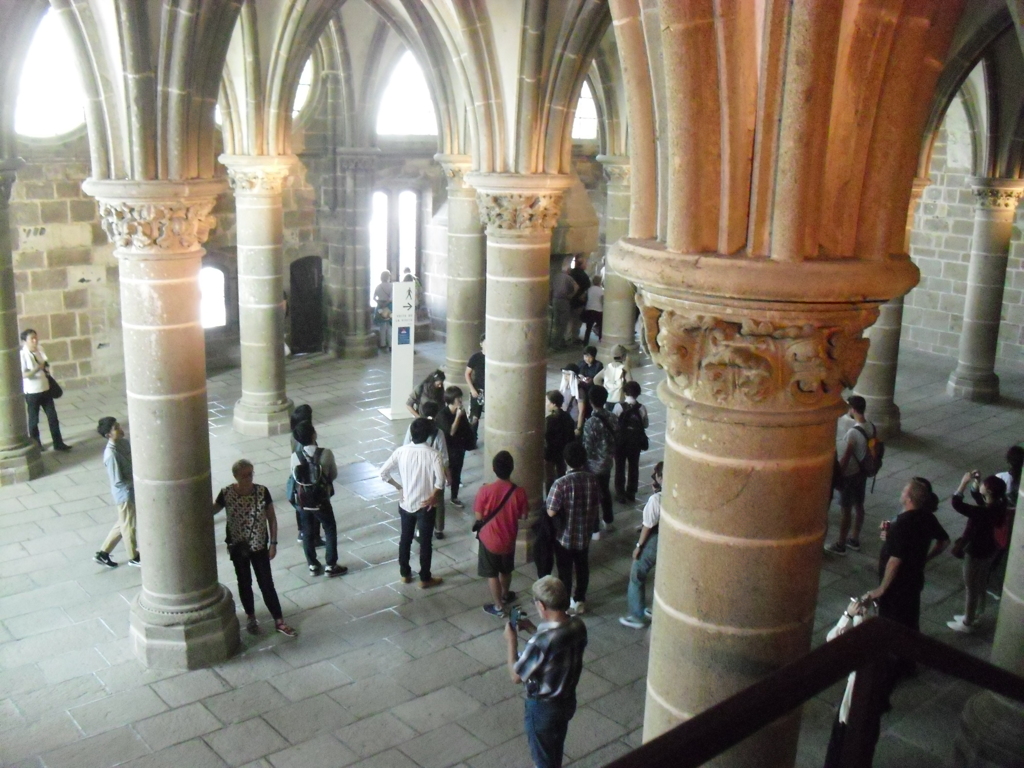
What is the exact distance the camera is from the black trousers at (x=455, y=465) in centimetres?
910

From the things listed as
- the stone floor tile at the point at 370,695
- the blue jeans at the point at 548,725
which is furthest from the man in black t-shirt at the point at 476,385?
the blue jeans at the point at 548,725

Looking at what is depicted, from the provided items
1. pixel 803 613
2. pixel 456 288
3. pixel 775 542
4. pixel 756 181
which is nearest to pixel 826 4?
pixel 756 181

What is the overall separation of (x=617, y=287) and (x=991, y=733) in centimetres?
1041

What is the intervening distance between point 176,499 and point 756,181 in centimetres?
474

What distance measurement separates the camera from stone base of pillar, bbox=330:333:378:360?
1594 centimetres

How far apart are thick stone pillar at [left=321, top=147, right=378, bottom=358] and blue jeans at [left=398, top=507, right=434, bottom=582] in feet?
28.0

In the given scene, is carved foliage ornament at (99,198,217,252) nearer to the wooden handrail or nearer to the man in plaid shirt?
the man in plaid shirt

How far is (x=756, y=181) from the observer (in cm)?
318

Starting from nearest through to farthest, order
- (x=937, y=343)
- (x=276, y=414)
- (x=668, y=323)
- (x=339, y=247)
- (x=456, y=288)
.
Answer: (x=668, y=323), (x=276, y=414), (x=456, y=288), (x=339, y=247), (x=937, y=343)

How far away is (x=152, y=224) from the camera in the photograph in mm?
6223

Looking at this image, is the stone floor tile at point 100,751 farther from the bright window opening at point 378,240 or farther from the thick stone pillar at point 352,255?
the bright window opening at point 378,240

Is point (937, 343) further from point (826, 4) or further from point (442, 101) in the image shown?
point (826, 4)

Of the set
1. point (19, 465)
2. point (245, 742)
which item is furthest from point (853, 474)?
point (19, 465)

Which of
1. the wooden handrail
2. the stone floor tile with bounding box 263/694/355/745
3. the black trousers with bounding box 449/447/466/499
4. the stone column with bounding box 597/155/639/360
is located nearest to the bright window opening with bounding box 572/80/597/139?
the stone column with bounding box 597/155/639/360
